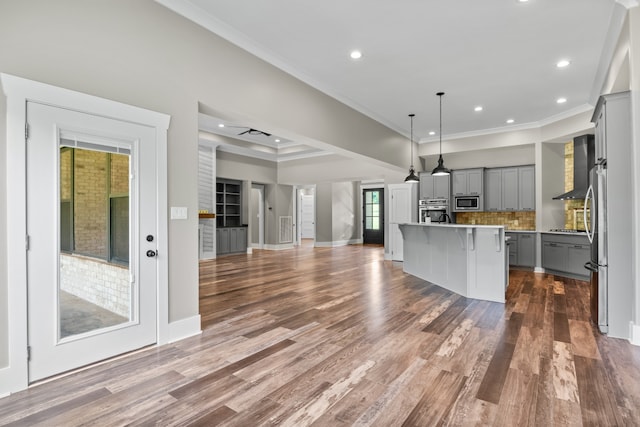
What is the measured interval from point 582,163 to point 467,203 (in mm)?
2313

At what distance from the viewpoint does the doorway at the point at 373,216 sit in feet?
43.8

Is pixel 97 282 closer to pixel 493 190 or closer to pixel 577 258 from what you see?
pixel 577 258

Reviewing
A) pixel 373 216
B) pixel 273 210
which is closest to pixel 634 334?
pixel 273 210

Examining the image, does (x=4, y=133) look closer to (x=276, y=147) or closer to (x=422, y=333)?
(x=422, y=333)

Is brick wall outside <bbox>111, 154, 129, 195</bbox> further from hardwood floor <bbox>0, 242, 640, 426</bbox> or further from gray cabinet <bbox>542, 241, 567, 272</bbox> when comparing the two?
gray cabinet <bbox>542, 241, 567, 272</bbox>

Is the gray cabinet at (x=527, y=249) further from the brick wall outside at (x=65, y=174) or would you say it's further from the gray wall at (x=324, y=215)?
the brick wall outside at (x=65, y=174)

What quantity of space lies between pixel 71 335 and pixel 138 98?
1.98m

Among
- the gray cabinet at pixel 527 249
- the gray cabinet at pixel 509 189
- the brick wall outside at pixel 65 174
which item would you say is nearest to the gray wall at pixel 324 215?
the gray cabinet at pixel 509 189

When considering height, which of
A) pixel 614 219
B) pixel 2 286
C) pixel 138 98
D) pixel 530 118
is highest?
pixel 530 118

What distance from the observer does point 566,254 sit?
6223mm

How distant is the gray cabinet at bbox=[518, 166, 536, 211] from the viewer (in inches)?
279

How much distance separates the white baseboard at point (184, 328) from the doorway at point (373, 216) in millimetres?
10648

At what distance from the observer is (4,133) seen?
2.12 metres

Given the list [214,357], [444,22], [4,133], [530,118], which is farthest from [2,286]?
[530,118]
